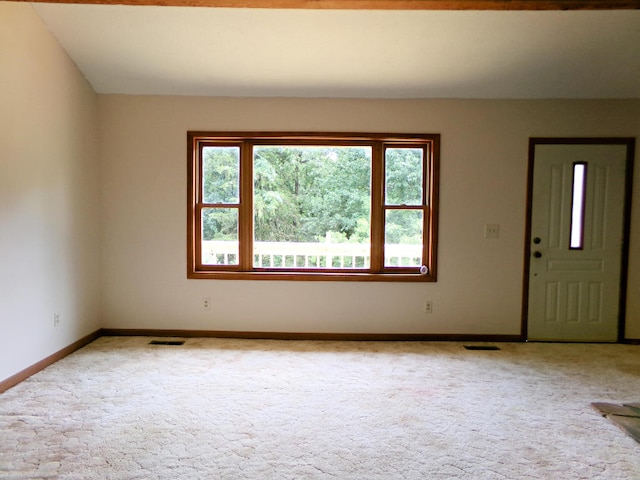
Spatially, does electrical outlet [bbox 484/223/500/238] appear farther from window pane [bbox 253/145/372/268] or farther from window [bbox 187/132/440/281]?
window pane [bbox 253/145/372/268]

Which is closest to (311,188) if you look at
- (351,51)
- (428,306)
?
(351,51)

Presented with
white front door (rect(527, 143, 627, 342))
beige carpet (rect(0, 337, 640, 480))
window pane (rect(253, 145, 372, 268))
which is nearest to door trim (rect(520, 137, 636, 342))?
white front door (rect(527, 143, 627, 342))

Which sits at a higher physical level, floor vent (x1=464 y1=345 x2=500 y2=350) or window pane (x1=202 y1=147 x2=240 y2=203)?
window pane (x1=202 y1=147 x2=240 y2=203)

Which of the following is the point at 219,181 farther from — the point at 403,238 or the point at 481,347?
the point at 481,347

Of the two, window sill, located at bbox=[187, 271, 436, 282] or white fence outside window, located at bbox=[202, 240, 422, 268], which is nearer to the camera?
window sill, located at bbox=[187, 271, 436, 282]

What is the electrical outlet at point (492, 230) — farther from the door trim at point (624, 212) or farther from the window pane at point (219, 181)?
the window pane at point (219, 181)

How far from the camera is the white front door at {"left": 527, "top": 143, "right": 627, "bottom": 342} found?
378 centimetres

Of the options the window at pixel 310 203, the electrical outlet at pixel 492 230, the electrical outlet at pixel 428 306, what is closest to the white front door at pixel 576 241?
the electrical outlet at pixel 492 230

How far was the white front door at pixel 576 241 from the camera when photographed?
149 inches

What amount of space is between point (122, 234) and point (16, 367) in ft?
4.87

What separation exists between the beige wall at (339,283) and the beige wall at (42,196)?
0.83 feet

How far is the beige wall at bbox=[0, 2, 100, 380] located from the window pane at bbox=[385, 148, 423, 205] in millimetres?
2913

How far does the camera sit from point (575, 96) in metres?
3.71

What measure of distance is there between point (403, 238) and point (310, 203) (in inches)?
40.3
